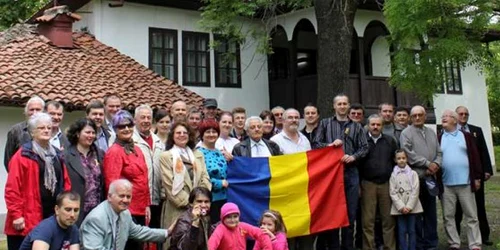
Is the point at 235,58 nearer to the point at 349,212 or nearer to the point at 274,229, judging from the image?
the point at 349,212

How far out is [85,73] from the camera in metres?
14.0

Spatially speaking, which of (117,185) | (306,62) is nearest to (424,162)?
(117,185)

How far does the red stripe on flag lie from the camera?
25.0 ft

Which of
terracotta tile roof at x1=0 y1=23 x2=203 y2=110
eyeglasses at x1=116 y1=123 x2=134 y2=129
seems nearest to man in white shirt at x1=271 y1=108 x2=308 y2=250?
eyeglasses at x1=116 y1=123 x2=134 y2=129

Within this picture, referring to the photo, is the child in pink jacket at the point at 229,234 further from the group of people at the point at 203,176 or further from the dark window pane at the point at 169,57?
the dark window pane at the point at 169,57

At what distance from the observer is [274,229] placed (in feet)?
21.1

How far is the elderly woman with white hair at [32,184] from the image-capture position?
16.7ft

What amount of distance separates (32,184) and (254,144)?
10.0 feet

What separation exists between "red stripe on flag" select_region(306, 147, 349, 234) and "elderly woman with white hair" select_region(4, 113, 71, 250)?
11.6 feet

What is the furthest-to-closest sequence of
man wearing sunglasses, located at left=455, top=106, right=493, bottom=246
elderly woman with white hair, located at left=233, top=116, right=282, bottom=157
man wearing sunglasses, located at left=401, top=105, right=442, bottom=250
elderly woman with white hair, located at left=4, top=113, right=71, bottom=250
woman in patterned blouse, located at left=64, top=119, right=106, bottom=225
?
man wearing sunglasses, located at left=455, top=106, right=493, bottom=246, man wearing sunglasses, located at left=401, top=105, right=442, bottom=250, elderly woman with white hair, located at left=233, top=116, right=282, bottom=157, woman in patterned blouse, located at left=64, top=119, right=106, bottom=225, elderly woman with white hair, located at left=4, top=113, right=71, bottom=250

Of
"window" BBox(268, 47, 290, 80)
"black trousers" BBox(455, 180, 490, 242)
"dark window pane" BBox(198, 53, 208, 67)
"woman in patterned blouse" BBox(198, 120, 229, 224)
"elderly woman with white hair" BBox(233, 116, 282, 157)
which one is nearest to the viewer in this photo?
"woman in patterned blouse" BBox(198, 120, 229, 224)

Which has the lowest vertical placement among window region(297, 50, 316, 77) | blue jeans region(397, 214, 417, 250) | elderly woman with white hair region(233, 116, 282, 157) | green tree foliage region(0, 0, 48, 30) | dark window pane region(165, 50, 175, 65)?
blue jeans region(397, 214, 417, 250)

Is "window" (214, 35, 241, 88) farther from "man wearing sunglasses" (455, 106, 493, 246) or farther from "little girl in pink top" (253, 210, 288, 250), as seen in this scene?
"little girl in pink top" (253, 210, 288, 250)

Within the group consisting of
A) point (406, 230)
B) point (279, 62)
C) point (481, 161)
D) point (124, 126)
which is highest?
point (279, 62)
